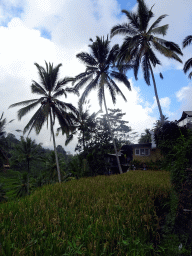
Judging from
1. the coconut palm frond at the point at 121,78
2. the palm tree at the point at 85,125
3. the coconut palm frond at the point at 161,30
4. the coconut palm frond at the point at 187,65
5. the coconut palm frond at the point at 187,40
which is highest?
the coconut palm frond at the point at 187,40

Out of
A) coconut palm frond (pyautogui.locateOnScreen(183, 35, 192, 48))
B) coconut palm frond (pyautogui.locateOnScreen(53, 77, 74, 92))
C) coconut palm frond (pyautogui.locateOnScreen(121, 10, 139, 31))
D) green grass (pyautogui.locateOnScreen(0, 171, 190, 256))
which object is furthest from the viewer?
coconut palm frond (pyautogui.locateOnScreen(183, 35, 192, 48))

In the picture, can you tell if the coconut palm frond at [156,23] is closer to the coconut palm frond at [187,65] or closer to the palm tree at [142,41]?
the palm tree at [142,41]

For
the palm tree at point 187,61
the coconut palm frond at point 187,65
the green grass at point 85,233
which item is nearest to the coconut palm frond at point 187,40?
the palm tree at point 187,61

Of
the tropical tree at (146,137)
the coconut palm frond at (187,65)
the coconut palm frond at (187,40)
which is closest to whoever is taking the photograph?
the coconut palm frond at (187,40)

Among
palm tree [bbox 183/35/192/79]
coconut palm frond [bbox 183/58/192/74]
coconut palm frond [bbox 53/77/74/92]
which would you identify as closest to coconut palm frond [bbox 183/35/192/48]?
palm tree [bbox 183/35/192/79]

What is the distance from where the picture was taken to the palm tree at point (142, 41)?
16.2m

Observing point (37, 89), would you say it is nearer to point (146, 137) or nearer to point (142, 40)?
point (142, 40)

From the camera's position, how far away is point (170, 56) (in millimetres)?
14891

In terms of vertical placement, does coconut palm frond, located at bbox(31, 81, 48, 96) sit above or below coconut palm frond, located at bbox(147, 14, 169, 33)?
below

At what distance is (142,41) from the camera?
1725 cm

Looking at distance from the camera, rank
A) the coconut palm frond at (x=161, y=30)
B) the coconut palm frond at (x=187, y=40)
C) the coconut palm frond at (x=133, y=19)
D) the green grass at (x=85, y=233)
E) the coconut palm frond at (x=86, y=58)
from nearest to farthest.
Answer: the green grass at (x=85, y=233) → the coconut palm frond at (x=161, y=30) → the coconut palm frond at (x=133, y=19) → the coconut palm frond at (x=86, y=58) → the coconut palm frond at (x=187, y=40)

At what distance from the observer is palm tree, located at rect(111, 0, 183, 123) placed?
53.0 ft

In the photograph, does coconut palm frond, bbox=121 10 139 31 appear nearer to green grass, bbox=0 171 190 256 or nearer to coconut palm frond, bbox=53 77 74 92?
coconut palm frond, bbox=53 77 74 92

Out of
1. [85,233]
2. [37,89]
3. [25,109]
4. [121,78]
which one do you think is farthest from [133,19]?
[85,233]
